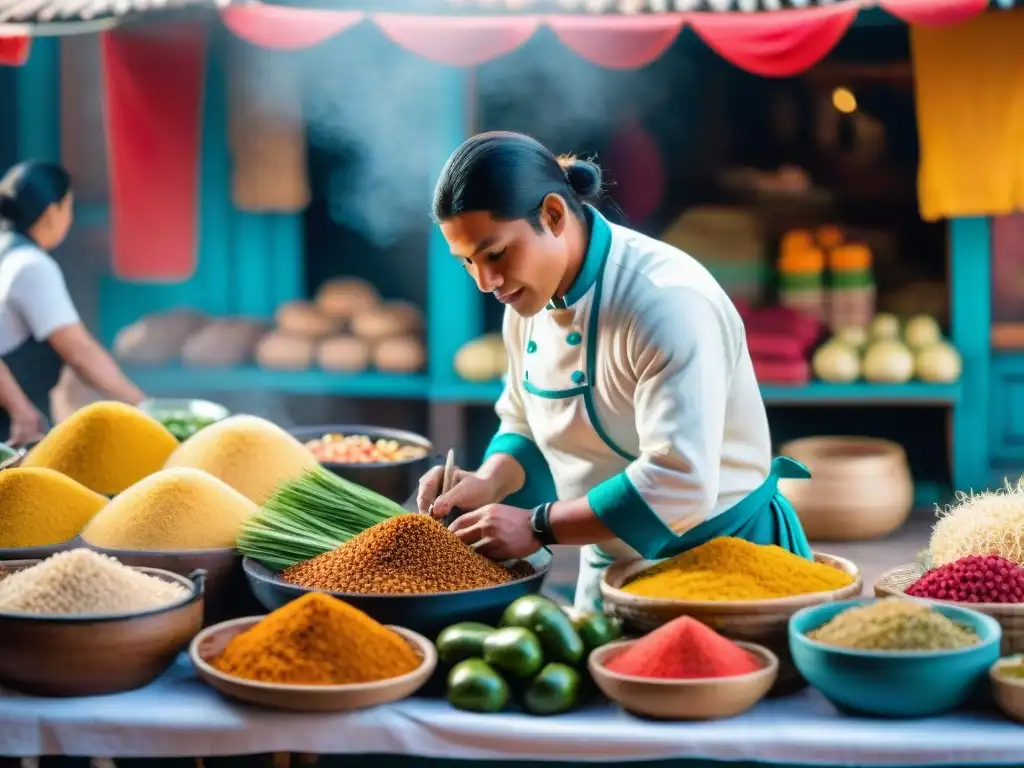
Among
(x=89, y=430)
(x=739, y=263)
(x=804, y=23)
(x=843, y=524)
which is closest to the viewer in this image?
(x=89, y=430)

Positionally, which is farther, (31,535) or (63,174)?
(63,174)

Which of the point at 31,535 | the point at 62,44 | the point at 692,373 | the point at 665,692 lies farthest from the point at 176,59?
the point at 665,692

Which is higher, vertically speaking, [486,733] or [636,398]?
[636,398]

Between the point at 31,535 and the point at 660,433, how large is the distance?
42.0 inches

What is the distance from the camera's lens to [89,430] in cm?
275

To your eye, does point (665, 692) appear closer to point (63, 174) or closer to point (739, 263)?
point (63, 174)

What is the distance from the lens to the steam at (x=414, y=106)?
6.00m

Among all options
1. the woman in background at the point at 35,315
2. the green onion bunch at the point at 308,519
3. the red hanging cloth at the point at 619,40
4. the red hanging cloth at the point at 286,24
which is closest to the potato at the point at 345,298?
the red hanging cloth at the point at 286,24

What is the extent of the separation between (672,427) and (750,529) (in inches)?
14.6

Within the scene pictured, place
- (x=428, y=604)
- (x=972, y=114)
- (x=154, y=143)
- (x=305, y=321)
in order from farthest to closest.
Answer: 1. (x=305, y=321)
2. (x=154, y=143)
3. (x=972, y=114)
4. (x=428, y=604)

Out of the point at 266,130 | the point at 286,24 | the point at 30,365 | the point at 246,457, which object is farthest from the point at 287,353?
the point at 246,457

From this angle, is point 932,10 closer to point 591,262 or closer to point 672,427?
point 591,262

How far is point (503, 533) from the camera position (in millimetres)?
2150

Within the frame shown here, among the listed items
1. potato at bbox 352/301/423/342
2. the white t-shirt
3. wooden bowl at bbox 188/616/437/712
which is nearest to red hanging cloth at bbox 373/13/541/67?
potato at bbox 352/301/423/342
